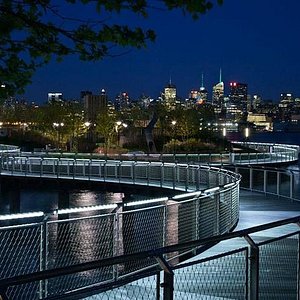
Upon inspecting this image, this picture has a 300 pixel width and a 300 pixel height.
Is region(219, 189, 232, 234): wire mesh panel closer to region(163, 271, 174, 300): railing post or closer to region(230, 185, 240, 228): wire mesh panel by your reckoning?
region(230, 185, 240, 228): wire mesh panel

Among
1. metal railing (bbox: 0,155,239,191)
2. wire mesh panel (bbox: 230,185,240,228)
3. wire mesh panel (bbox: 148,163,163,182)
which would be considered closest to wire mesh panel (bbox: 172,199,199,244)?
wire mesh panel (bbox: 230,185,240,228)

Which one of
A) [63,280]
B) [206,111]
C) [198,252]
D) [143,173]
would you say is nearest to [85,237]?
[198,252]

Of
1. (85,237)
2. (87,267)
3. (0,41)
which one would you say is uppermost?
(0,41)

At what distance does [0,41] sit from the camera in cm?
773

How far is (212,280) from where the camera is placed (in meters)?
9.81

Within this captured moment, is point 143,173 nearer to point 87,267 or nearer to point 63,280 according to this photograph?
point 63,280

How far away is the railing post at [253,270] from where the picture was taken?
7535 mm

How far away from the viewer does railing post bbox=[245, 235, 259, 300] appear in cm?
754

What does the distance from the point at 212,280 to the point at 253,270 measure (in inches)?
85.6

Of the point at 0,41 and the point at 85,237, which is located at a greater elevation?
the point at 0,41

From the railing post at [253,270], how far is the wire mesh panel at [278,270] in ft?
5.89

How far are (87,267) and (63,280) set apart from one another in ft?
20.1

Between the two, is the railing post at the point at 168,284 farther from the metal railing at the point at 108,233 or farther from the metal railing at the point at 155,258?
the metal railing at the point at 108,233

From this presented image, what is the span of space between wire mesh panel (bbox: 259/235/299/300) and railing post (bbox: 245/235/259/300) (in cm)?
180
